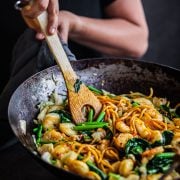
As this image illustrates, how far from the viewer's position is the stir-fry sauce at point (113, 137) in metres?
1.00

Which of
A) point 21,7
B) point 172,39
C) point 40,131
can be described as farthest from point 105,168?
point 172,39

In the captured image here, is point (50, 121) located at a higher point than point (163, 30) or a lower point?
higher

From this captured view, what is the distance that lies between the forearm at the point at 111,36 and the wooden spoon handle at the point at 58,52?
2.02 feet

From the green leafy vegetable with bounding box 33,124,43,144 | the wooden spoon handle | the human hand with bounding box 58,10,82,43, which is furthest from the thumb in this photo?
the green leafy vegetable with bounding box 33,124,43,144

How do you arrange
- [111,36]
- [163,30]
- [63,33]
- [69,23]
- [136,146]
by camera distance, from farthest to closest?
[163,30] → [111,36] → [69,23] → [63,33] → [136,146]

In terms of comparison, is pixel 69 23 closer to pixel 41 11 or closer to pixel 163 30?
pixel 41 11

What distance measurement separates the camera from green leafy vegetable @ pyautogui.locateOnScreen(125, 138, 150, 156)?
3.48 feet

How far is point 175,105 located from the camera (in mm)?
1352

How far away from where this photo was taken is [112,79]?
1399mm

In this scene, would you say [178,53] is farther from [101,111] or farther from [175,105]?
[101,111]

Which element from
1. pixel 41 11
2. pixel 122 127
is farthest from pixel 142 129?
pixel 41 11

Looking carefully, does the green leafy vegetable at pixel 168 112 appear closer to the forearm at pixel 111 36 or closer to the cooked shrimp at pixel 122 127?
the cooked shrimp at pixel 122 127

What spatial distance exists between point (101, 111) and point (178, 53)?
5.73ft

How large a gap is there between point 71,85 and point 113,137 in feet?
0.70
